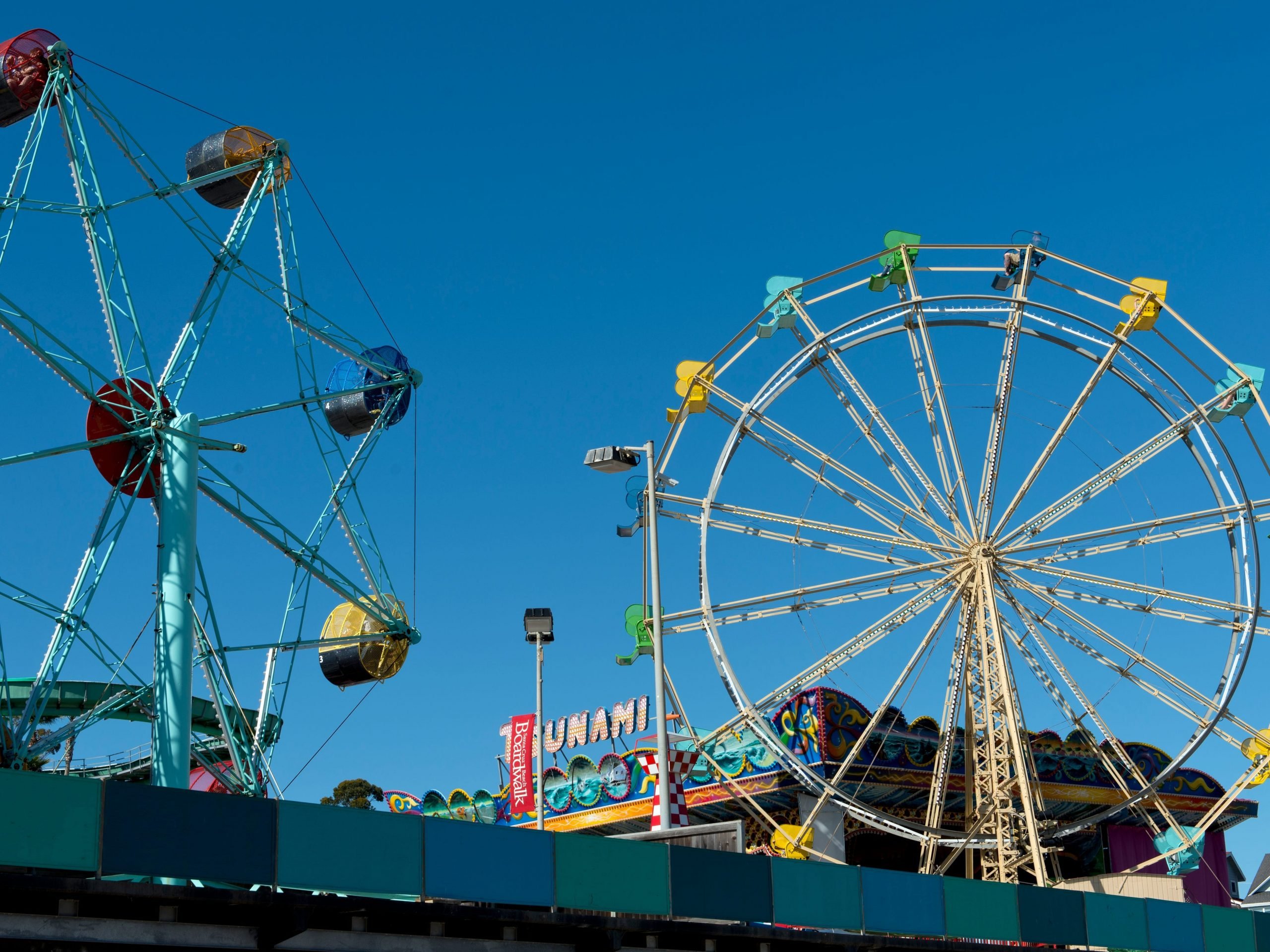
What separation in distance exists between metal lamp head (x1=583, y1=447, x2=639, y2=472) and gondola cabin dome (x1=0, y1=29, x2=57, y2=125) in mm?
11096

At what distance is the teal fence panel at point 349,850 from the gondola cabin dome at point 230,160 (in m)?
16.2

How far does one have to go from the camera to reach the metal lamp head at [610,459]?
27.7 meters

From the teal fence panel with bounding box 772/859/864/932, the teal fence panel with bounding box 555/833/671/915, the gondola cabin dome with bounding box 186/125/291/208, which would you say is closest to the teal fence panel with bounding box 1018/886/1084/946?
the teal fence panel with bounding box 772/859/864/932

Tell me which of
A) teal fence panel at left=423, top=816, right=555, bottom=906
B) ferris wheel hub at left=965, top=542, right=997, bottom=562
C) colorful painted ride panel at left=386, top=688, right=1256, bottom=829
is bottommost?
teal fence panel at left=423, top=816, right=555, bottom=906

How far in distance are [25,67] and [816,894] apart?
59.9 feet

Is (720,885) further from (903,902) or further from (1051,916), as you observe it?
(1051,916)

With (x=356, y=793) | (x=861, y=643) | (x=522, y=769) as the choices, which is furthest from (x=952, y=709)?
(x=356, y=793)

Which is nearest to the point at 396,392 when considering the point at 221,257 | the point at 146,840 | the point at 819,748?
Answer: the point at 221,257

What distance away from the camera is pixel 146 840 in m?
13.9

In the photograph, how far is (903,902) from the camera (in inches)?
856

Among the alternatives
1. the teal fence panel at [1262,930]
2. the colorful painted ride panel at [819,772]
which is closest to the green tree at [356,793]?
the colorful painted ride panel at [819,772]

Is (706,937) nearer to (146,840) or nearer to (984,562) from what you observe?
(146,840)

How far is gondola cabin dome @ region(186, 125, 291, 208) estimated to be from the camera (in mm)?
28547

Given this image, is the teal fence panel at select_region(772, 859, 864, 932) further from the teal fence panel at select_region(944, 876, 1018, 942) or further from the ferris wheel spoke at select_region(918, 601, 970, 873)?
the ferris wheel spoke at select_region(918, 601, 970, 873)
